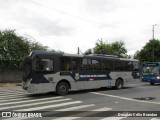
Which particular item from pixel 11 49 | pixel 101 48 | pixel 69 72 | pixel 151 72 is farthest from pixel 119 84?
pixel 101 48

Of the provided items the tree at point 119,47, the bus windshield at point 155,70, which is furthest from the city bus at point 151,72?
the tree at point 119,47

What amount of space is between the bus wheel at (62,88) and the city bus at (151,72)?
12995mm

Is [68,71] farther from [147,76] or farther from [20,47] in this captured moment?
[20,47]

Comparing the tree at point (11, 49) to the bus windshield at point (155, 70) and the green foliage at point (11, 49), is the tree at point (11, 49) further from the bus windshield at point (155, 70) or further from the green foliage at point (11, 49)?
the bus windshield at point (155, 70)

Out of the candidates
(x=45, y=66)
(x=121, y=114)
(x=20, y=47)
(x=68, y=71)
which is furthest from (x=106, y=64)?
(x=20, y=47)

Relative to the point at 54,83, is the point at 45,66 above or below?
above

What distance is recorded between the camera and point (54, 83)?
18.1 meters

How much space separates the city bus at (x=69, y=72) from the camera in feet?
56.4

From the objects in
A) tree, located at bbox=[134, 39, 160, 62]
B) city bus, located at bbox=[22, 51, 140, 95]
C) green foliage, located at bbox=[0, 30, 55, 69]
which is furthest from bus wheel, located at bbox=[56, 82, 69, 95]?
tree, located at bbox=[134, 39, 160, 62]

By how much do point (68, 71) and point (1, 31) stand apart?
18.6 metres

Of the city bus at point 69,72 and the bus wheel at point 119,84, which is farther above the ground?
the city bus at point 69,72

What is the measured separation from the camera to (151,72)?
29.2m

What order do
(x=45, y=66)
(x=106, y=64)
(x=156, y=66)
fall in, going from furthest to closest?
(x=156, y=66) < (x=106, y=64) < (x=45, y=66)

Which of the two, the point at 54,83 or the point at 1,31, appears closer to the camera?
the point at 54,83
